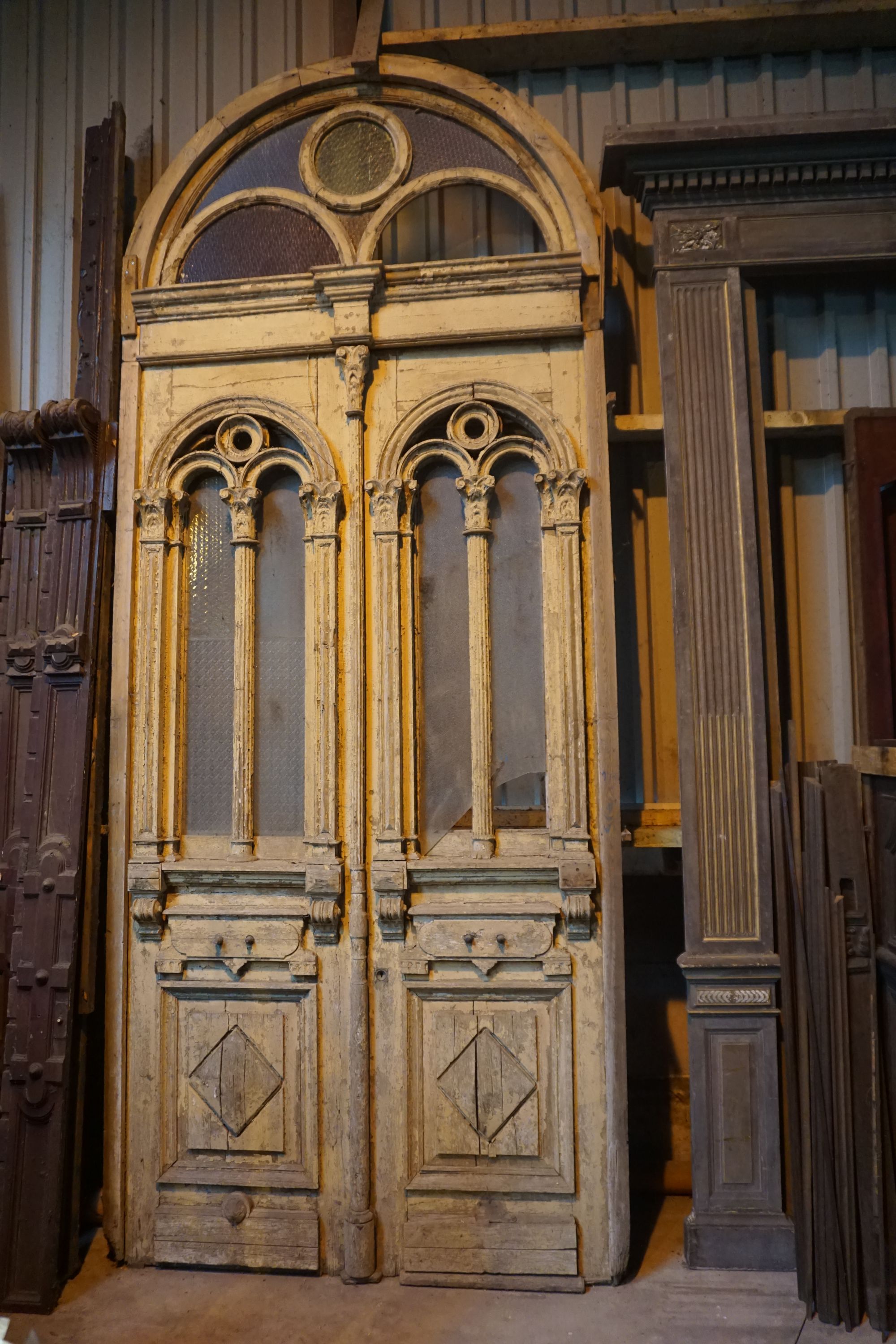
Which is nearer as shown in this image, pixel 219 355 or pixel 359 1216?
pixel 359 1216

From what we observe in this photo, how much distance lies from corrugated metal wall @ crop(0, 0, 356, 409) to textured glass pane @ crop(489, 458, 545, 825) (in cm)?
196

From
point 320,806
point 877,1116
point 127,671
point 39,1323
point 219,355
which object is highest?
point 219,355

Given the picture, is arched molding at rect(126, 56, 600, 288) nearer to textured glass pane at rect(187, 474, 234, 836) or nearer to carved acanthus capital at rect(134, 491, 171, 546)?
carved acanthus capital at rect(134, 491, 171, 546)

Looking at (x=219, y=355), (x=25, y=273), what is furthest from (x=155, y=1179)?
(x=25, y=273)

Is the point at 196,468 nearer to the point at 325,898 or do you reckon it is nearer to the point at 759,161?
the point at 325,898

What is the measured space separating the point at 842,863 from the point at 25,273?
3.89 metres

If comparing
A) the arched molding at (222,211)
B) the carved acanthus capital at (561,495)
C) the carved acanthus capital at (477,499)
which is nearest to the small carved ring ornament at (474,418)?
the carved acanthus capital at (477,499)

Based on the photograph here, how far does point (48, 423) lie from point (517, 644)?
1.82 m

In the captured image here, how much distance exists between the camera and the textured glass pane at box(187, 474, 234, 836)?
3230 mm

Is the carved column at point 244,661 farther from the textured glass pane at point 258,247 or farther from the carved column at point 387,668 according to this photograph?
the textured glass pane at point 258,247

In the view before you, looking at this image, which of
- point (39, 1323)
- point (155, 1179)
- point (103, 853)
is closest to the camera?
point (39, 1323)

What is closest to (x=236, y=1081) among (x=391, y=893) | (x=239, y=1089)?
(x=239, y=1089)

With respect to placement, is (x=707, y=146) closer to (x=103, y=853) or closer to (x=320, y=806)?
(x=320, y=806)

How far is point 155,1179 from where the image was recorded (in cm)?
306
